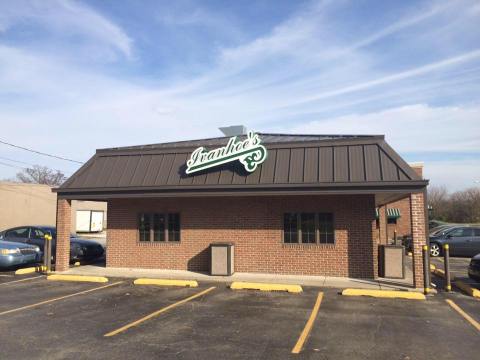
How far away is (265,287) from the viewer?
469 inches

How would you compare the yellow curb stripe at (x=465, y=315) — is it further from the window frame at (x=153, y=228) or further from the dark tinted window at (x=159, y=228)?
the dark tinted window at (x=159, y=228)

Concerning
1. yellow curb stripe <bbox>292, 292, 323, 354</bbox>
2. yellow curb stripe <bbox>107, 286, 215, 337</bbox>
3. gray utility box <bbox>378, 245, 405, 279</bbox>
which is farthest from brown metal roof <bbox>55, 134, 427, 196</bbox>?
yellow curb stripe <bbox>292, 292, 323, 354</bbox>

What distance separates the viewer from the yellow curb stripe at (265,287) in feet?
38.1

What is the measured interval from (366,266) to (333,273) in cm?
108

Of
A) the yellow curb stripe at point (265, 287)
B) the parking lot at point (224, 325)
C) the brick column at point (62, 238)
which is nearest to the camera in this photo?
the parking lot at point (224, 325)

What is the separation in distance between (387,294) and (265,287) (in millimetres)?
3230

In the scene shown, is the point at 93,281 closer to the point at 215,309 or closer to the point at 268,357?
the point at 215,309

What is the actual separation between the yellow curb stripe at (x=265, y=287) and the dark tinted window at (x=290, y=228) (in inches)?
108

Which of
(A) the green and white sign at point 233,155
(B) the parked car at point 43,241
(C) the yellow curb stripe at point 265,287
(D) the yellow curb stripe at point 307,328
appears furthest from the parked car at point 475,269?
(B) the parked car at point 43,241

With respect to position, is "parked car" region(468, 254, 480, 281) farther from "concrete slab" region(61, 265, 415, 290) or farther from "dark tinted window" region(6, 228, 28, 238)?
"dark tinted window" region(6, 228, 28, 238)

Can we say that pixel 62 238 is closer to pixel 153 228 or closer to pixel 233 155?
pixel 153 228

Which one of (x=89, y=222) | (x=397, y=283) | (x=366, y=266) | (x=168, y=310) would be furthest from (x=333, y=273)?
(x=89, y=222)

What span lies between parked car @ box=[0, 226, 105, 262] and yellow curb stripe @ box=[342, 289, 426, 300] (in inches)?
473

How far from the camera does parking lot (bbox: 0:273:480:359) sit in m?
6.86
